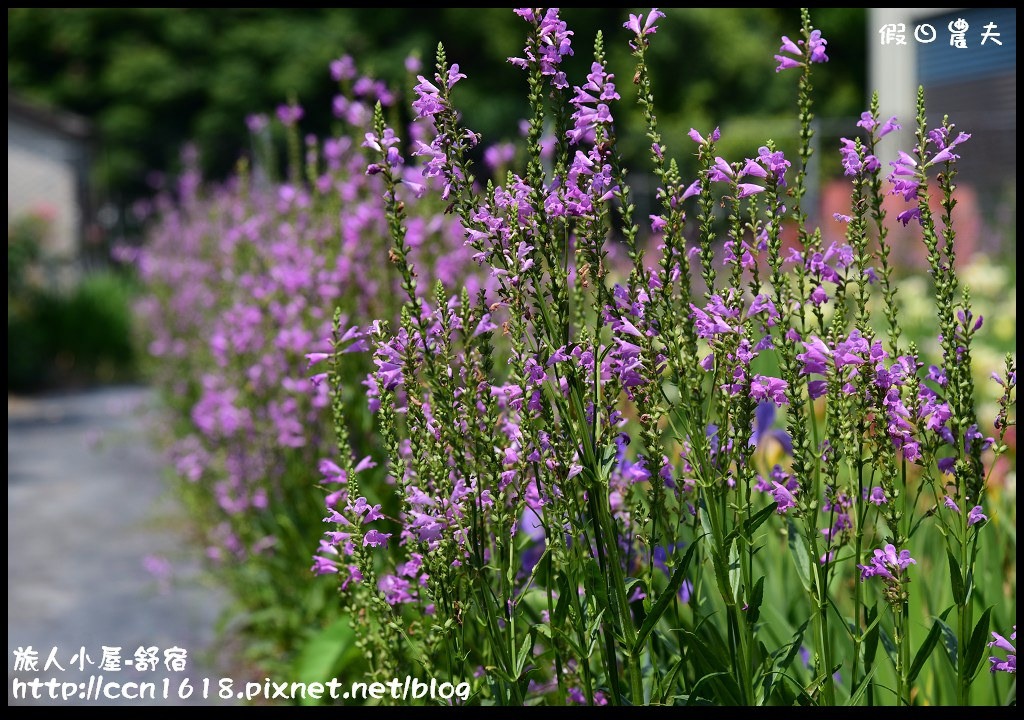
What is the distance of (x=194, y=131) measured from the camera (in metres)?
25.8

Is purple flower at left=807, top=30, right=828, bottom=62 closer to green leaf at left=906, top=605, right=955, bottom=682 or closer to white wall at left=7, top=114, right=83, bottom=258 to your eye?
green leaf at left=906, top=605, right=955, bottom=682

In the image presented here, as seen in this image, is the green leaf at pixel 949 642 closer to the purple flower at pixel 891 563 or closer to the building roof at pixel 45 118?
the purple flower at pixel 891 563

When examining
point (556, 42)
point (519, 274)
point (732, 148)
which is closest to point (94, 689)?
point (519, 274)

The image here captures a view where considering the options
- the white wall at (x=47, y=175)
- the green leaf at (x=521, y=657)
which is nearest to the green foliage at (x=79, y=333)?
the white wall at (x=47, y=175)


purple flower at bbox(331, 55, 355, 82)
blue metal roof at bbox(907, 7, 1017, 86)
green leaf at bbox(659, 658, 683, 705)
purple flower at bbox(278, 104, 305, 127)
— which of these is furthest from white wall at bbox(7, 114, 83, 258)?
green leaf at bbox(659, 658, 683, 705)

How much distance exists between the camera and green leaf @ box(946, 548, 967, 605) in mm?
1652

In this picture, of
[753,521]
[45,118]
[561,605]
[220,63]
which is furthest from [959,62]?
[220,63]

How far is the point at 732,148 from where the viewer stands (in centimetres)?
2447

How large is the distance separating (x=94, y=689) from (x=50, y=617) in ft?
4.08

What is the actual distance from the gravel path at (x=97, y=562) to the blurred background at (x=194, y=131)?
3 cm

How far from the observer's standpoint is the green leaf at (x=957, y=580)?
1.65 m

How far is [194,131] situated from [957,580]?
26430 mm

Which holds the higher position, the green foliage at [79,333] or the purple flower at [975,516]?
the green foliage at [79,333]

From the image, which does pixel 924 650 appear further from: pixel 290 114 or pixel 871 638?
pixel 290 114
